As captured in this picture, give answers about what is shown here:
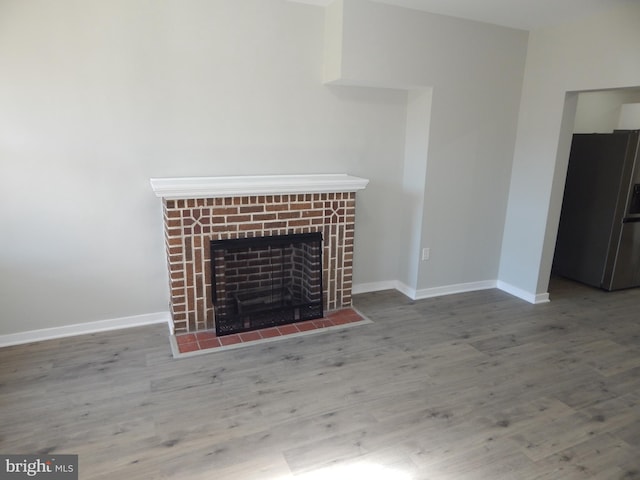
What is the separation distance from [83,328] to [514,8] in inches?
157

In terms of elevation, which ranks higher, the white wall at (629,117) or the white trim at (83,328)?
the white wall at (629,117)

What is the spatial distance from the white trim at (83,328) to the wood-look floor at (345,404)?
3.0 inches

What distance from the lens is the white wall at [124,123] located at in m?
2.68

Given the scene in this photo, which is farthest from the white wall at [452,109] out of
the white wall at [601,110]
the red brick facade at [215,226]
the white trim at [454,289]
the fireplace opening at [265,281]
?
the white wall at [601,110]

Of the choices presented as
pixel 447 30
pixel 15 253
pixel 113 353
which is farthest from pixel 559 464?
pixel 15 253

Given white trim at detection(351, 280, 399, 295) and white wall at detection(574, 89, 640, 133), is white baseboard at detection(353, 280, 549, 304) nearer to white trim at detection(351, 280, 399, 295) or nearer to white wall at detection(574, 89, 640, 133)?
white trim at detection(351, 280, 399, 295)

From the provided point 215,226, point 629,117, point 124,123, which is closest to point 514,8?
point 629,117

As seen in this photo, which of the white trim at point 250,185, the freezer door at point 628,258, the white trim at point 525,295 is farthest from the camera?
the freezer door at point 628,258

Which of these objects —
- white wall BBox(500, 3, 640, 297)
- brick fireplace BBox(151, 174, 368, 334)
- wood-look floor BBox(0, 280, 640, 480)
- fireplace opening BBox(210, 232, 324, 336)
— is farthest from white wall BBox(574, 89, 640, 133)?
fireplace opening BBox(210, 232, 324, 336)

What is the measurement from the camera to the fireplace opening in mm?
3139

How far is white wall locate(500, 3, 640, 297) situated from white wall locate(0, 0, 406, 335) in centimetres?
165

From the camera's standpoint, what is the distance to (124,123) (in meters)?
2.91

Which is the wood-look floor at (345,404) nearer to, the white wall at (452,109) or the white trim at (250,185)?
the white wall at (452,109)

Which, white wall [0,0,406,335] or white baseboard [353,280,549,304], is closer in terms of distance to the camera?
white wall [0,0,406,335]
